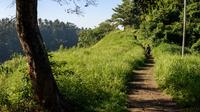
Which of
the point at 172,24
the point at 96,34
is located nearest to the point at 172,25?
the point at 172,24

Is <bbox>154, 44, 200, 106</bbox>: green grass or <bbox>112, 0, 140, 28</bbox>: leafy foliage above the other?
<bbox>112, 0, 140, 28</bbox>: leafy foliage

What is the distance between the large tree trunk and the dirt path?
2.84 metres

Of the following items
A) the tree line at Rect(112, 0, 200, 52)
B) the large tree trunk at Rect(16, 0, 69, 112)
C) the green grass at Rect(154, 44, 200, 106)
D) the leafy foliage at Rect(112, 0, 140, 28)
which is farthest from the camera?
the leafy foliage at Rect(112, 0, 140, 28)

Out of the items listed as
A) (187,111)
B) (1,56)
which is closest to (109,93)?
(187,111)

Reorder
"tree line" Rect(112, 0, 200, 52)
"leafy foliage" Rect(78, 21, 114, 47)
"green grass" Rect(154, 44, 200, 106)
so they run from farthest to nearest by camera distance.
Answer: "leafy foliage" Rect(78, 21, 114, 47), "tree line" Rect(112, 0, 200, 52), "green grass" Rect(154, 44, 200, 106)

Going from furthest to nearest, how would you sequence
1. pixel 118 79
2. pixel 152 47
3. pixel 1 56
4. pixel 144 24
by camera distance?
pixel 1 56
pixel 144 24
pixel 152 47
pixel 118 79

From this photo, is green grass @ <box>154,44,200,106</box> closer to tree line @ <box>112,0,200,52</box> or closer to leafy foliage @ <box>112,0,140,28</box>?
tree line @ <box>112,0,200,52</box>

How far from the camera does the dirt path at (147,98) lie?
13.3m

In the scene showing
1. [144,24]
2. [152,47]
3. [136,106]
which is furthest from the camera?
[144,24]

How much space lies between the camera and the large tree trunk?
10.5m

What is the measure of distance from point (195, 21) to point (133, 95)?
98.7ft

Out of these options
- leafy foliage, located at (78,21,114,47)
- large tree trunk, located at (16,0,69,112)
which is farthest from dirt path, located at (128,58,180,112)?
leafy foliage, located at (78,21,114,47)

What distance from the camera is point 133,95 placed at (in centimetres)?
1565

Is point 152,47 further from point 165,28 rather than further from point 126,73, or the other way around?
point 126,73
